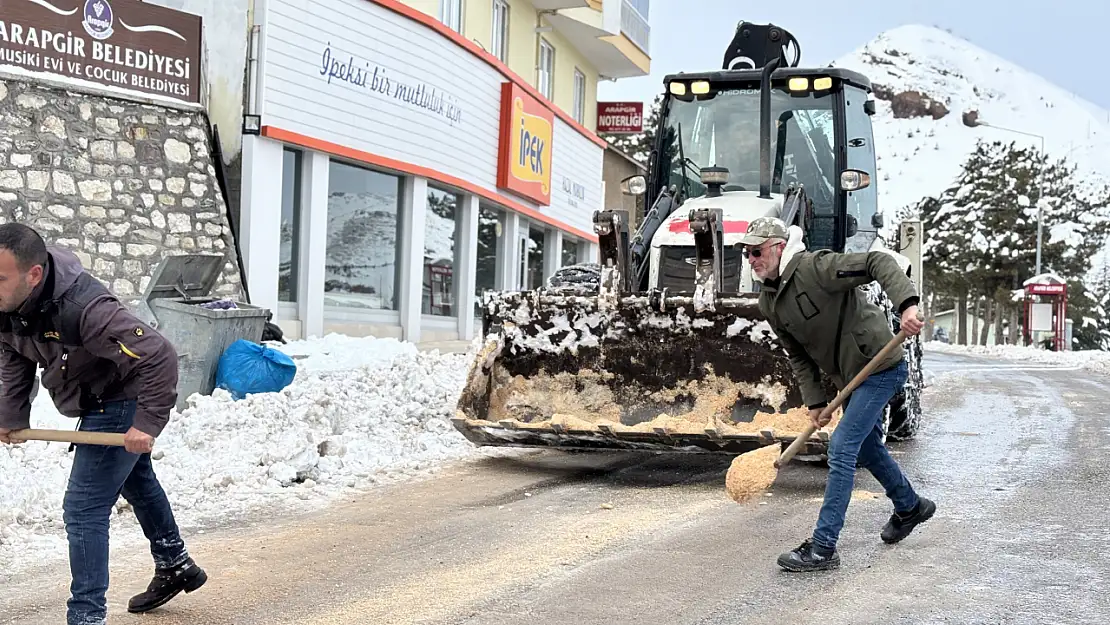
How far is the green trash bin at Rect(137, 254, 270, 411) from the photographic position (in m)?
8.98

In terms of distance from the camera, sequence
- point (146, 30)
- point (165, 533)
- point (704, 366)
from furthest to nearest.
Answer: point (146, 30) → point (704, 366) → point (165, 533)

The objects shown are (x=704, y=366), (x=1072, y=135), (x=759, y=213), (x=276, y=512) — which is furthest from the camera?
(x=1072, y=135)

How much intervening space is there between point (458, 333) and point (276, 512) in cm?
1287

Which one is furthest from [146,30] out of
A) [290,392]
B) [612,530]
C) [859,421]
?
[859,421]

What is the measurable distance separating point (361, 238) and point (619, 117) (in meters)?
11.6

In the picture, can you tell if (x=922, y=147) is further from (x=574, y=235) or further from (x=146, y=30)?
(x=146, y=30)

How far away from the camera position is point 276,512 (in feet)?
20.5

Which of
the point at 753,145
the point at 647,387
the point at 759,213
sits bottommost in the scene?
the point at 647,387

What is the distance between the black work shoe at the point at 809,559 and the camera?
4918 mm

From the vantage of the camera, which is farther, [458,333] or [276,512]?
[458,333]

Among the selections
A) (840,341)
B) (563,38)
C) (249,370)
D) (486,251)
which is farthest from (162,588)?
(563,38)

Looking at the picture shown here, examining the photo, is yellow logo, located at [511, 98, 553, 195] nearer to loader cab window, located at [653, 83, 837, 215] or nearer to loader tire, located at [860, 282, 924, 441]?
loader cab window, located at [653, 83, 837, 215]

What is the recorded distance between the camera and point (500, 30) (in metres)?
→ 20.0

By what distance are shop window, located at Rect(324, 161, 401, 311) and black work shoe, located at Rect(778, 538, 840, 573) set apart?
11.2m
